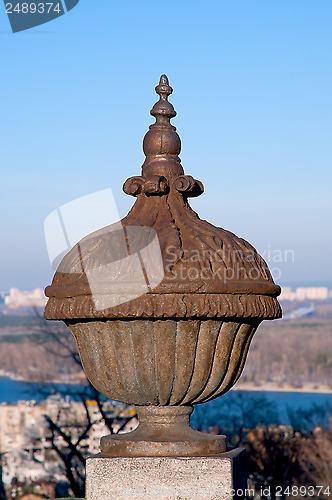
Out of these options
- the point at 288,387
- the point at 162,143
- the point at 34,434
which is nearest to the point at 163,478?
the point at 162,143

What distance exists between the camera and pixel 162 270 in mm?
4066

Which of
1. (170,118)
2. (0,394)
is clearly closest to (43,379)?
(170,118)

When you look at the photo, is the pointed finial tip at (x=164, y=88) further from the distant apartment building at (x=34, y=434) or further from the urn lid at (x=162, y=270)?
the distant apartment building at (x=34, y=434)

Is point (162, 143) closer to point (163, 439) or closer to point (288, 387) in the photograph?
point (163, 439)

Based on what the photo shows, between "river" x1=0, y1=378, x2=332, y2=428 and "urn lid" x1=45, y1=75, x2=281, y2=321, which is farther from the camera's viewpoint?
"river" x1=0, y1=378, x2=332, y2=428

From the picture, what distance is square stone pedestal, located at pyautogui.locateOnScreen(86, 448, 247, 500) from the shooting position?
4.11 m

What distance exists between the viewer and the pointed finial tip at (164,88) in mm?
4926

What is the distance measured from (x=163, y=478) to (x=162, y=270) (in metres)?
1.15

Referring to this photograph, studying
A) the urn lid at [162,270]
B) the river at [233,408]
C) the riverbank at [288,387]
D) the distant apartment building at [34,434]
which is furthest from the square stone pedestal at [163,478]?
the riverbank at [288,387]

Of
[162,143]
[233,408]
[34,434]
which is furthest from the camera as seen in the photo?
[233,408]

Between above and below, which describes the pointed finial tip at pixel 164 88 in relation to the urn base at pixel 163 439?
above

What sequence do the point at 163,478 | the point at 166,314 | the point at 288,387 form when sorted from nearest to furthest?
the point at 166,314, the point at 163,478, the point at 288,387

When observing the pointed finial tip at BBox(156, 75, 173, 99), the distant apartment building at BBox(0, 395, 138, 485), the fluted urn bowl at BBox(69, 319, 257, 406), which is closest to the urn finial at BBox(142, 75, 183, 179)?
the pointed finial tip at BBox(156, 75, 173, 99)

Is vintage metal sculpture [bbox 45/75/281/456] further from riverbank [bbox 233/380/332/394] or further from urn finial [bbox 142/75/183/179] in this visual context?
riverbank [bbox 233/380/332/394]
